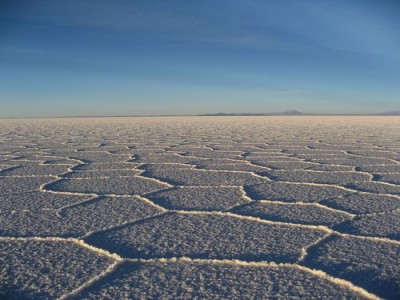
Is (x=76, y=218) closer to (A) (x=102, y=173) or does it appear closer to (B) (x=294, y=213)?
(B) (x=294, y=213)

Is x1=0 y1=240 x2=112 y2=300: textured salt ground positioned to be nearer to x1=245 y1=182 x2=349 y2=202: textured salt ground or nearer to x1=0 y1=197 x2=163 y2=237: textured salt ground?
x1=0 y1=197 x2=163 y2=237: textured salt ground

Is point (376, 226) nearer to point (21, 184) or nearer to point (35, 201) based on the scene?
point (35, 201)

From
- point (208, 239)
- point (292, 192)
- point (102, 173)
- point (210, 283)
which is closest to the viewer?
point (210, 283)

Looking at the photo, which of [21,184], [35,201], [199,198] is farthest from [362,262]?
[21,184]

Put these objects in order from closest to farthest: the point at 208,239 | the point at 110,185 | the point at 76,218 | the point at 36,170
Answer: the point at 208,239, the point at 76,218, the point at 110,185, the point at 36,170

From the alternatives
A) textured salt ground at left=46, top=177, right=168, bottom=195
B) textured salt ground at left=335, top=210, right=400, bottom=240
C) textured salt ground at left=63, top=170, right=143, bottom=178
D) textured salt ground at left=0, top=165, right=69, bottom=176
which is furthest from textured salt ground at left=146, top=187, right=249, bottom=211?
textured salt ground at left=0, top=165, right=69, bottom=176

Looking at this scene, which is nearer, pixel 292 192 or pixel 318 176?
pixel 292 192

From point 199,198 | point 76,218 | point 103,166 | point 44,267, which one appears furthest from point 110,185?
point 44,267
